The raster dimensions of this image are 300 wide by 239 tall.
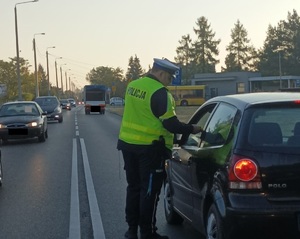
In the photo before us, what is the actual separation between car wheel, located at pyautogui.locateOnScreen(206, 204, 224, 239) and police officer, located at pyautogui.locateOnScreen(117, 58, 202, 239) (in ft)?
2.90

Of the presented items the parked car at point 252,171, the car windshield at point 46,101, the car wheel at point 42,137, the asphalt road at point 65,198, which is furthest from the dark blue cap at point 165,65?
the car windshield at point 46,101

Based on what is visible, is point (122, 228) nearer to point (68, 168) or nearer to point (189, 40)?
point (68, 168)

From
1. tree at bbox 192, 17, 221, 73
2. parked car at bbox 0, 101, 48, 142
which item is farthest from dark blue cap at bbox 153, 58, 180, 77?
tree at bbox 192, 17, 221, 73

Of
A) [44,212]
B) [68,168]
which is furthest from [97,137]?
[44,212]

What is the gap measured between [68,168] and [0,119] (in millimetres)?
8323

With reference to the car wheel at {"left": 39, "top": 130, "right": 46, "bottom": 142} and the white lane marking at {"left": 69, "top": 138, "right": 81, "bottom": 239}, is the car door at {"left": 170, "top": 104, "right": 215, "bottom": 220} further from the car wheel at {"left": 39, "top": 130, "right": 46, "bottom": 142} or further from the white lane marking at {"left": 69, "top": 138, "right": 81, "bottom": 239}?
the car wheel at {"left": 39, "top": 130, "right": 46, "bottom": 142}

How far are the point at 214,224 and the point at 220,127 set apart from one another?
912 millimetres

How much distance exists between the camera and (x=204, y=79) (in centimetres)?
9788

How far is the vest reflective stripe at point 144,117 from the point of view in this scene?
20.1 feet

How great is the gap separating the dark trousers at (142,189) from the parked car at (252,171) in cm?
54

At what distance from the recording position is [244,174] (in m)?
5.01

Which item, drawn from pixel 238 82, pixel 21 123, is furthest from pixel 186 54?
pixel 21 123

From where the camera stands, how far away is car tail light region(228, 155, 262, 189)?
500 centimetres

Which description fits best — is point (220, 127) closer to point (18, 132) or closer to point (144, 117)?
point (144, 117)
